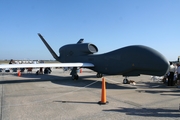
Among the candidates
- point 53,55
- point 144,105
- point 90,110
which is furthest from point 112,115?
point 53,55

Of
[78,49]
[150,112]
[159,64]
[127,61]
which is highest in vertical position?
[78,49]

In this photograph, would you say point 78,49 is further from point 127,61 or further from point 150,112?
point 150,112

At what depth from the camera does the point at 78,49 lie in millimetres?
17359

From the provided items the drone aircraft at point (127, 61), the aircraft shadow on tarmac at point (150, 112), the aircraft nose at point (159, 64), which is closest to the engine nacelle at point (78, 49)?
the drone aircraft at point (127, 61)

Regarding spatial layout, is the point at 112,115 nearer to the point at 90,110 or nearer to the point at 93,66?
the point at 90,110

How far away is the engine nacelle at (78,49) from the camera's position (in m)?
16.7

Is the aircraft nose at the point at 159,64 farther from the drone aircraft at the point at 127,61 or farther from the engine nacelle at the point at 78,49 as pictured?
the engine nacelle at the point at 78,49

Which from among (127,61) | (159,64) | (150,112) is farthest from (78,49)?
(150,112)

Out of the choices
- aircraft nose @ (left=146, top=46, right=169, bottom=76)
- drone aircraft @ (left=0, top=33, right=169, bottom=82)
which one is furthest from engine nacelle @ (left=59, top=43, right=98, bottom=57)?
aircraft nose @ (left=146, top=46, right=169, bottom=76)

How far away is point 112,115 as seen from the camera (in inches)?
193

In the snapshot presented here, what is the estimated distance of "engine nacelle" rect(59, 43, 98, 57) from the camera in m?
16.7

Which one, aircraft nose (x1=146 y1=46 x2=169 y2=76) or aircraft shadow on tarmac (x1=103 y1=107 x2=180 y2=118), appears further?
aircraft nose (x1=146 y1=46 x2=169 y2=76)

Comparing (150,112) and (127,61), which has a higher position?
(127,61)

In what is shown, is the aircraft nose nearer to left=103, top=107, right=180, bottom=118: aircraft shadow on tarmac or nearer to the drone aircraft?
the drone aircraft
